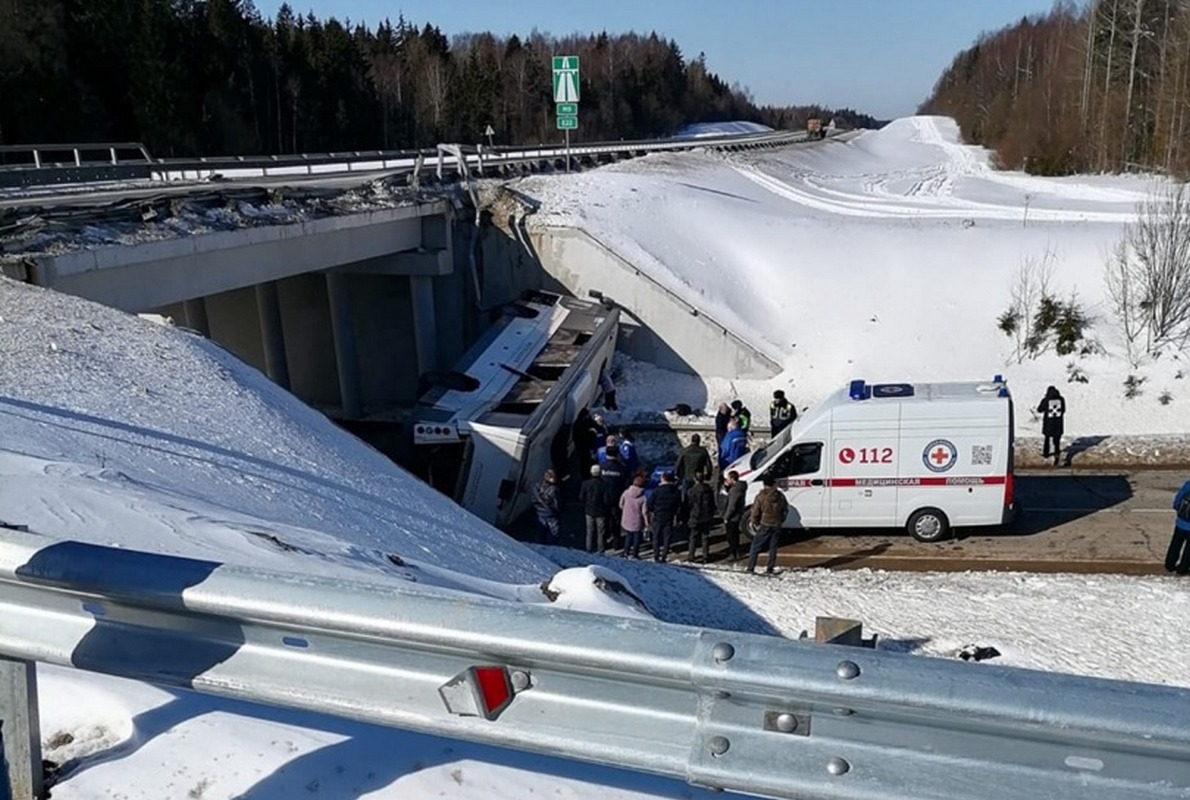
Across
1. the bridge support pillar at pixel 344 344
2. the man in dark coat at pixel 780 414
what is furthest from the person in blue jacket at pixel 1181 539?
the bridge support pillar at pixel 344 344

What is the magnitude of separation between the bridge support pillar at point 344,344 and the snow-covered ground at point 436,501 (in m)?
6.69

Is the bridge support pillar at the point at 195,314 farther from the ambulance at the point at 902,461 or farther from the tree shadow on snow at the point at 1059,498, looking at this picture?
the tree shadow on snow at the point at 1059,498

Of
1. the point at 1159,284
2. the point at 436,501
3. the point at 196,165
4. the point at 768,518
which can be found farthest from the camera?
the point at 196,165

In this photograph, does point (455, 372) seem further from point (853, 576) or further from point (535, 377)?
point (853, 576)

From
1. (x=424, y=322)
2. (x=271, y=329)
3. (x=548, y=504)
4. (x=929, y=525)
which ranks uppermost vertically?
(x=271, y=329)

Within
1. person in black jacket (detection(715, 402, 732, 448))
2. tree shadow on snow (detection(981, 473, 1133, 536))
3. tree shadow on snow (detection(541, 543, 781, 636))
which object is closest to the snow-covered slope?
tree shadow on snow (detection(541, 543, 781, 636))

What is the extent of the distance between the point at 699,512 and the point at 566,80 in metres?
18.4

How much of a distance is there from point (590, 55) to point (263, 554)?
454 ft

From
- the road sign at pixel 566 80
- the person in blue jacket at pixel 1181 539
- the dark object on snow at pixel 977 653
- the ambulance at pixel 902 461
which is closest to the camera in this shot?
the dark object on snow at pixel 977 653

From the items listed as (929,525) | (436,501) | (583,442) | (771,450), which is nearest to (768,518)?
(771,450)

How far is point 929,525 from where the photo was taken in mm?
14359

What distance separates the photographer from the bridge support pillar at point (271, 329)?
79.0 feet

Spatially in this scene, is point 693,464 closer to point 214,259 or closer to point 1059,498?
point 1059,498

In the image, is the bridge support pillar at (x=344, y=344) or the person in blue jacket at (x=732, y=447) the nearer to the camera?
the person in blue jacket at (x=732, y=447)
